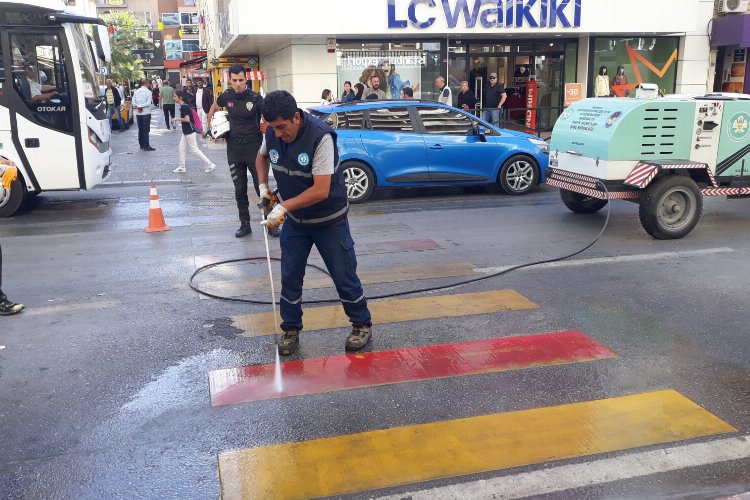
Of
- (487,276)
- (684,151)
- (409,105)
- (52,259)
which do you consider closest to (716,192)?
(684,151)

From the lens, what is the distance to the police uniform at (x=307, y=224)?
15.2 feet

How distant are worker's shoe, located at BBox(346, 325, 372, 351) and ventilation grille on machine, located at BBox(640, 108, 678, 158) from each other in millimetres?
4941

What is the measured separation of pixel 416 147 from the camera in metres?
11.4

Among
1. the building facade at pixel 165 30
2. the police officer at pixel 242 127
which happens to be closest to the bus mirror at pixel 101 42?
the police officer at pixel 242 127

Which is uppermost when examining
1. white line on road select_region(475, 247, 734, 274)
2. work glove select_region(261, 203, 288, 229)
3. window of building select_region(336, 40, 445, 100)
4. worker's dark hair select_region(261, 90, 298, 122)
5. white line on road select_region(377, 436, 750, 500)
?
window of building select_region(336, 40, 445, 100)

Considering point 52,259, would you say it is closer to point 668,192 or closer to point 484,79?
point 668,192

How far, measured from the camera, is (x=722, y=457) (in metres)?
3.66

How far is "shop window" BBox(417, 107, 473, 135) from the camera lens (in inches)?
454

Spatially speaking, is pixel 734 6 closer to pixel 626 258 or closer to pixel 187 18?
pixel 626 258

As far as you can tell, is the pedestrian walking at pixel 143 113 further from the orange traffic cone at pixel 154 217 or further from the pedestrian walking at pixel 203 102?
the orange traffic cone at pixel 154 217

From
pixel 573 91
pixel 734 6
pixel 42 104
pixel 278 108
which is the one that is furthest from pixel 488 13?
pixel 278 108

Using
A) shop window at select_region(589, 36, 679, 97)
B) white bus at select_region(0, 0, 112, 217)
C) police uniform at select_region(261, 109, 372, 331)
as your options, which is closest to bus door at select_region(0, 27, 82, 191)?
white bus at select_region(0, 0, 112, 217)

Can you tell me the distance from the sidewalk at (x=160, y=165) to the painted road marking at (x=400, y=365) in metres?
9.76

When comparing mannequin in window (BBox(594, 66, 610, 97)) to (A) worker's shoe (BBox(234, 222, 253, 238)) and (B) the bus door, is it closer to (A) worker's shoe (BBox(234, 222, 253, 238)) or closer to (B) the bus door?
(A) worker's shoe (BBox(234, 222, 253, 238))
